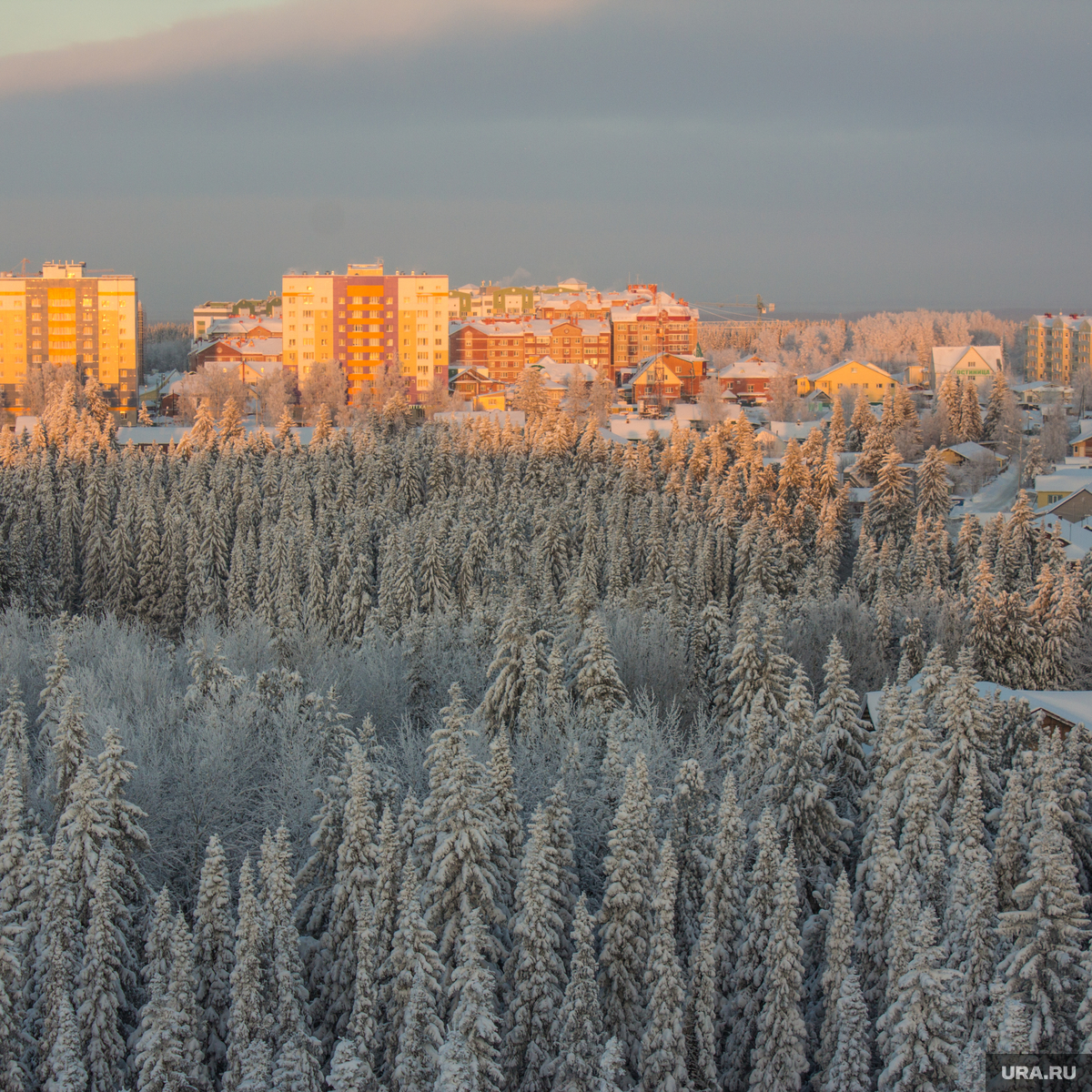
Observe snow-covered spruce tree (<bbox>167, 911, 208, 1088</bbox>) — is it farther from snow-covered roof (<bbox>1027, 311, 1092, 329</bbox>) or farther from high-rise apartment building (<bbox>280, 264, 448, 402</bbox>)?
snow-covered roof (<bbox>1027, 311, 1092, 329</bbox>)

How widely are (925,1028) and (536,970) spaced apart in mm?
5851

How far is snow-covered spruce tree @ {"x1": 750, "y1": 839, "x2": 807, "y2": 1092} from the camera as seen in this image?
18.1 meters

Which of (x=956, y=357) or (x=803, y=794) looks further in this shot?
(x=956, y=357)

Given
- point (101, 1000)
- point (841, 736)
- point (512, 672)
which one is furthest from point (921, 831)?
point (101, 1000)

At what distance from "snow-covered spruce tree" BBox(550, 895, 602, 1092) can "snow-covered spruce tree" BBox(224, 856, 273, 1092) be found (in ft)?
14.2

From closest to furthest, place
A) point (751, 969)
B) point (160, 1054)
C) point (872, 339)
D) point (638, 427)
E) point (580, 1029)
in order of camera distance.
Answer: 1. point (160, 1054)
2. point (580, 1029)
3. point (751, 969)
4. point (638, 427)
5. point (872, 339)

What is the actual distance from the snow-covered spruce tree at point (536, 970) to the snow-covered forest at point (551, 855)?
0.06 meters

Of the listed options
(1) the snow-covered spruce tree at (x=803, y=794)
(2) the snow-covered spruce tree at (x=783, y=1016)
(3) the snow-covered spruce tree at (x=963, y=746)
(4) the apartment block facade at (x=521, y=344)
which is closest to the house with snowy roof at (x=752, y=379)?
(4) the apartment block facade at (x=521, y=344)

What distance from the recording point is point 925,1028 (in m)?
17.2

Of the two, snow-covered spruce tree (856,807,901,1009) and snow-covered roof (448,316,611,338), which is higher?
snow-covered roof (448,316,611,338)

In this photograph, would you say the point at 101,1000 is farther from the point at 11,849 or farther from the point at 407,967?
the point at 407,967

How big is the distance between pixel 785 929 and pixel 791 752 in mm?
5760

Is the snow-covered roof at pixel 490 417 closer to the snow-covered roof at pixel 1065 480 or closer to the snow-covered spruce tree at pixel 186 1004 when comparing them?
the snow-covered roof at pixel 1065 480

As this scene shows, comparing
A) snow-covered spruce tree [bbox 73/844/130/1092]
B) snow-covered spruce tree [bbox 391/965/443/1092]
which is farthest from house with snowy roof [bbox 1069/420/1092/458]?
snow-covered spruce tree [bbox 73/844/130/1092]
